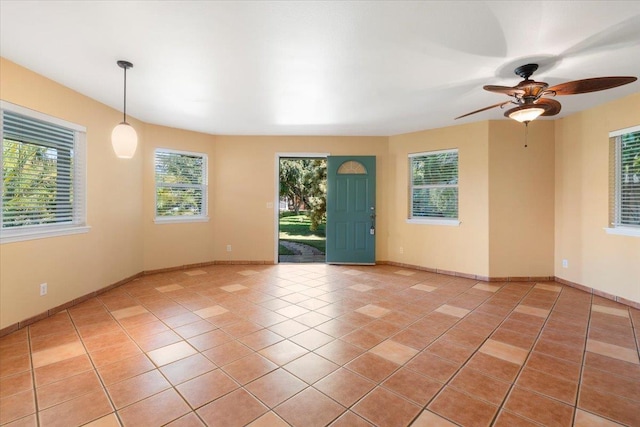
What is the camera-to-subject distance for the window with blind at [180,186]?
5.16 m

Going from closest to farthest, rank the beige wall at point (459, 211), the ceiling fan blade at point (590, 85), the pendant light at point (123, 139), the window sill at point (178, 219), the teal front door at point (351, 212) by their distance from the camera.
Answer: the ceiling fan blade at point (590, 85)
the pendant light at point (123, 139)
the beige wall at point (459, 211)
the window sill at point (178, 219)
the teal front door at point (351, 212)

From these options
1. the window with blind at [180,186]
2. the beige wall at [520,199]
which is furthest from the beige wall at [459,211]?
the window with blind at [180,186]

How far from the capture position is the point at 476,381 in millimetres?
2094

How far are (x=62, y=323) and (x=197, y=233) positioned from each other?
2.63m

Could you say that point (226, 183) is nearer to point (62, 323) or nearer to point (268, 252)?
point (268, 252)

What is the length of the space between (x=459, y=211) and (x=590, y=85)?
2.79 m

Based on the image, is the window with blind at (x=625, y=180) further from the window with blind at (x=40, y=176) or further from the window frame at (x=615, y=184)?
the window with blind at (x=40, y=176)

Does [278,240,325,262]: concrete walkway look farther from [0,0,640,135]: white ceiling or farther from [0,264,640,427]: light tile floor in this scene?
[0,0,640,135]: white ceiling

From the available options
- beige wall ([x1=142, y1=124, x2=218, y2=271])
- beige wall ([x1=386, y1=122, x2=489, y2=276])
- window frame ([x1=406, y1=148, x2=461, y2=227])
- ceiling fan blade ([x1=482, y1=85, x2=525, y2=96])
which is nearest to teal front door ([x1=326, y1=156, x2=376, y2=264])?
beige wall ([x1=386, y1=122, x2=489, y2=276])

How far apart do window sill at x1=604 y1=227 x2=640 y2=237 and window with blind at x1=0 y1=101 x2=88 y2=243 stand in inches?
256

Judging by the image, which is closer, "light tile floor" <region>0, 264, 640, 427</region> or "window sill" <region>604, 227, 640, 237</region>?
"light tile floor" <region>0, 264, 640, 427</region>

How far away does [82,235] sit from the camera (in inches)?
144

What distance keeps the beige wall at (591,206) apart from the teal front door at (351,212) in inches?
113

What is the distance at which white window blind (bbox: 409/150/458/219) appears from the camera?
5152 millimetres
